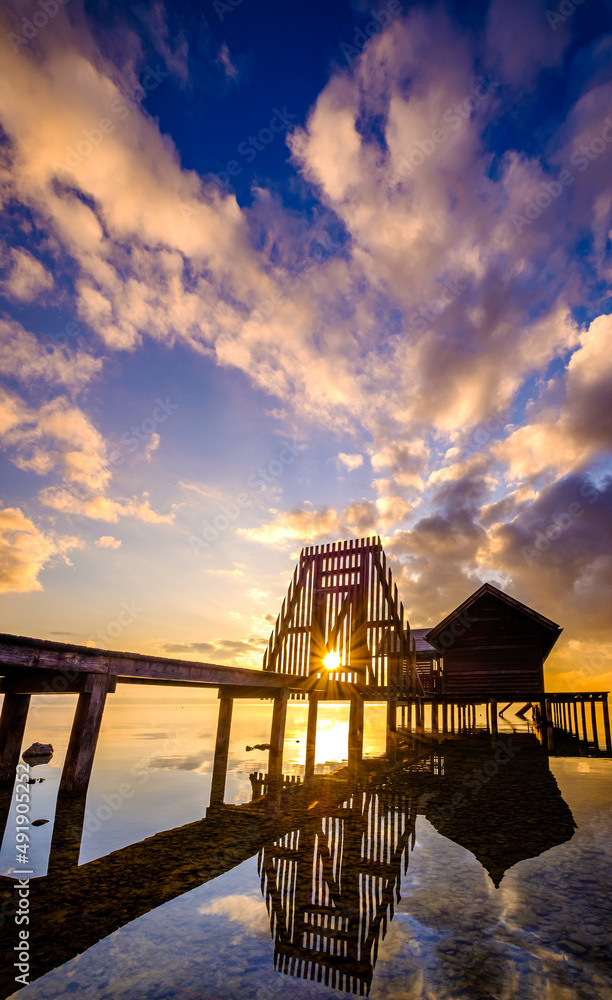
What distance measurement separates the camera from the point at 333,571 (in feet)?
52.2

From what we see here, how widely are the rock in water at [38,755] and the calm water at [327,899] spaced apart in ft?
18.6

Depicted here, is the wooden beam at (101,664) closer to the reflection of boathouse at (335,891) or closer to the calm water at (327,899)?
the calm water at (327,899)

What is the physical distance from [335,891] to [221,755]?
29.7 ft

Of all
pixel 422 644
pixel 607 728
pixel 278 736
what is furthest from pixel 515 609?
pixel 278 736

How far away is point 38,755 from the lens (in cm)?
1402

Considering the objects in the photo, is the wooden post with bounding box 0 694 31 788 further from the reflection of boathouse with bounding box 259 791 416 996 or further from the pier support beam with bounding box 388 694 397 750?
the pier support beam with bounding box 388 694 397 750

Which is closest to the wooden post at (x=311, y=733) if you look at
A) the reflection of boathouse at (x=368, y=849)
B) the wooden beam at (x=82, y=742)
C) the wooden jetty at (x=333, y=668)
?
the wooden jetty at (x=333, y=668)

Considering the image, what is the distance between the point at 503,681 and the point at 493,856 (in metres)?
18.8

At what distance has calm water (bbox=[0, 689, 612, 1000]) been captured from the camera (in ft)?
10.3

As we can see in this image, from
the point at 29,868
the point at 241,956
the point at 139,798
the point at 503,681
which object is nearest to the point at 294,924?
the point at 241,956

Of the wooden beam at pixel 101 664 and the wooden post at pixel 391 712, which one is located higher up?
the wooden beam at pixel 101 664

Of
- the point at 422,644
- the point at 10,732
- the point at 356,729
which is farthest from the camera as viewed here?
the point at 422,644

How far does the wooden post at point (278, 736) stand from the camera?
40.5ft

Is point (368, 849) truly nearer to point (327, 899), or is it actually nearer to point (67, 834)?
point (327, 899)
